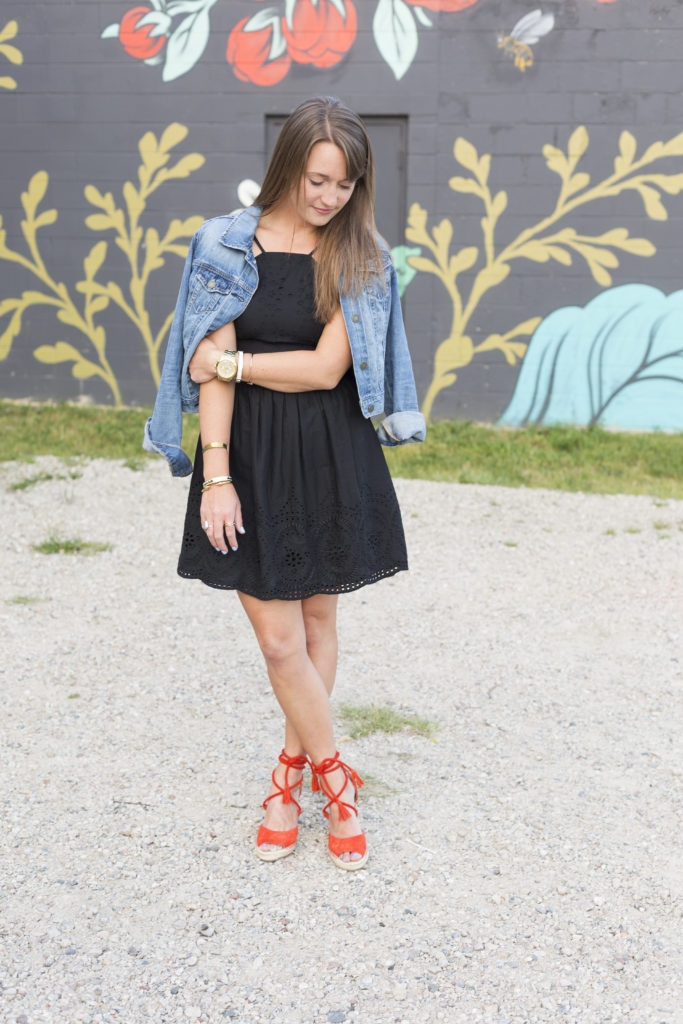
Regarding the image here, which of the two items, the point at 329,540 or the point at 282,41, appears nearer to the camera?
the point at 329,540

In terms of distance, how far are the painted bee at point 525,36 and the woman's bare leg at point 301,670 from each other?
244 inches

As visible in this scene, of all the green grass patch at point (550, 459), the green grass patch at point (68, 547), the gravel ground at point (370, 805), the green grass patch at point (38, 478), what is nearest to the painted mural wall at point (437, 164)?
the green grass patch at point (550, 459)

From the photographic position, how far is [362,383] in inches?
97.0

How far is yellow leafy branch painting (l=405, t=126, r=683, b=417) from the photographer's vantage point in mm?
7695

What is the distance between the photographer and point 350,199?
97.1 inches

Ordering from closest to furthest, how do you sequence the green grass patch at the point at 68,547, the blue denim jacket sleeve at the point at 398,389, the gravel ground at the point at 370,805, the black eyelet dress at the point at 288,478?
the gravel ground at the point at 370,805 → the black eyelet dress at the point at 288,478 → the blue denim jacket sleeve at the point at 398,389 → the green grass patch at the point at 68,547

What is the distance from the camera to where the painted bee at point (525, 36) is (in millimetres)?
7547

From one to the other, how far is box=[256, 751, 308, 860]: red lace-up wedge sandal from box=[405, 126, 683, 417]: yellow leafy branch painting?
573 centimetres

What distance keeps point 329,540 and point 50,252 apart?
6.65 meters

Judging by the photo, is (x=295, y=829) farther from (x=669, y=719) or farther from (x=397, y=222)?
(x=397, y=222)

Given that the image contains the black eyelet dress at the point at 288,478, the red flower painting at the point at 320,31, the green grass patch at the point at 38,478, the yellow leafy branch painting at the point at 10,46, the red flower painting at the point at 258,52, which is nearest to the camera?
the black eyelet dress at the point at 288,478

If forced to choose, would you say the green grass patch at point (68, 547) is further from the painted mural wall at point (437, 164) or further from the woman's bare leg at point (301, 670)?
the painted mural wall at point (437, 164)

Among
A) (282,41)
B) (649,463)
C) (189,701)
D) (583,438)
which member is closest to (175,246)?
(282,41)

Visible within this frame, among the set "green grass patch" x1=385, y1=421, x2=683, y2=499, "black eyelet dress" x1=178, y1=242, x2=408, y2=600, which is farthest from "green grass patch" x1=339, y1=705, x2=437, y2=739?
"green grass patch" x1=385, y1=421, x2=683, y2=499
